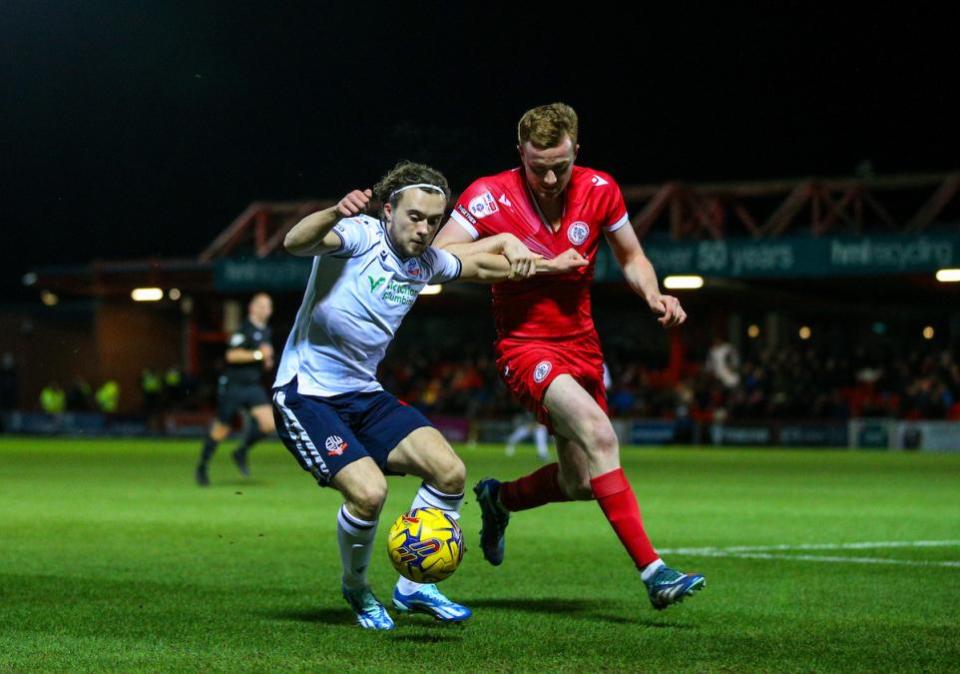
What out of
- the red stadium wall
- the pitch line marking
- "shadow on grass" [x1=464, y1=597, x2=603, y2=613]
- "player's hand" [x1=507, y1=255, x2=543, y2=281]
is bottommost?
the red stadium wall

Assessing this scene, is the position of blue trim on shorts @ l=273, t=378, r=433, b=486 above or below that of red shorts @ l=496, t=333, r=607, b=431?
below

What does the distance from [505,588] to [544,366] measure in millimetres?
1350

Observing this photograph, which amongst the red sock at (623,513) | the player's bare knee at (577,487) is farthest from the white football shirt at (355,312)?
the player's bare knee at (577,487)

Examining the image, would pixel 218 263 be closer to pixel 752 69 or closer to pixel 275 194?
pixel 275 194

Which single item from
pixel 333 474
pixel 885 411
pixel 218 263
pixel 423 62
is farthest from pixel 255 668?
pixel 218 263

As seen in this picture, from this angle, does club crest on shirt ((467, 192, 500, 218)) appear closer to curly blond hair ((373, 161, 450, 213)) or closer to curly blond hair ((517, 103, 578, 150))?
curly blond hair ((517, 103, 578, 150))

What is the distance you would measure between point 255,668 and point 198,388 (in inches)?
1480

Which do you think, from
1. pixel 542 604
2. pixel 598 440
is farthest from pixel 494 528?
pixel 598 440

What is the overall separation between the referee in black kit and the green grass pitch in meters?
0.86

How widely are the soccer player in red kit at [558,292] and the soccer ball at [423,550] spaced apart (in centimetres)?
95

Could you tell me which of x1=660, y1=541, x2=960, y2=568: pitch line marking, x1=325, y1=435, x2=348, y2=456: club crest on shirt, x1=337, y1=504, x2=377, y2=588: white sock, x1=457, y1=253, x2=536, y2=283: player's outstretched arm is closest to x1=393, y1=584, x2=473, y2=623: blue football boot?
x1=337, y1=504, x2=377, y2=588: white sock

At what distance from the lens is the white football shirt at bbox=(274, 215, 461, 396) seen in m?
6.84

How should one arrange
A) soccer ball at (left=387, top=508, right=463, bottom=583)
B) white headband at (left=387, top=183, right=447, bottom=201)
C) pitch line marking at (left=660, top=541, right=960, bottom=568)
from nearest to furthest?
soccer ball at (left=387, top=508, right=463, bottom=583)
white headband at (left=387, top=183, right=447, bottom=201)
pitch line marking at (left=660, top=541, right=960, bottom=568)

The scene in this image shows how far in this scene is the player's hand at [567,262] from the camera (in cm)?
721
